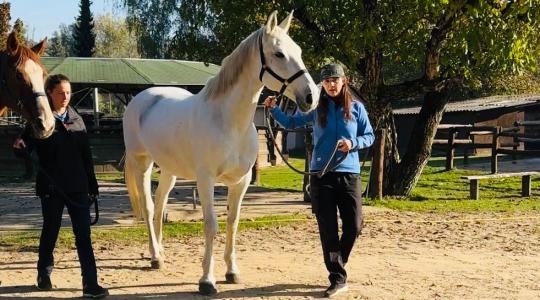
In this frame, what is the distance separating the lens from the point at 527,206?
940cm

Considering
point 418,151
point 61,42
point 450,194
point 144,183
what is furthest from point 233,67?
point 61,42

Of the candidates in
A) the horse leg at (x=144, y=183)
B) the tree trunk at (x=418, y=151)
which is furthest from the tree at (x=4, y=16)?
the horse leg at (x=144, y=183)

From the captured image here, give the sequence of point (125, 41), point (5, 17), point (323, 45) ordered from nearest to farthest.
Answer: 1. point (323, 45)
2. point (5, 17)
3. point (125, 41)

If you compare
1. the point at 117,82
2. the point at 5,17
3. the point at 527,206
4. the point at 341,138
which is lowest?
the point at 527,206

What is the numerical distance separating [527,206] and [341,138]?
235 inches

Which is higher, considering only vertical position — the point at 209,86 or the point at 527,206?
the point at 209,86

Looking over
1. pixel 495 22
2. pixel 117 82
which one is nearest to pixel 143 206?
pixel 495 22

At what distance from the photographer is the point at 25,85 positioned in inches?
160

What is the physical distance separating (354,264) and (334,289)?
3.55 ft

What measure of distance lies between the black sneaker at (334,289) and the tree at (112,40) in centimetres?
5845

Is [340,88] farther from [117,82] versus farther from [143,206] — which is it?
[117,82]

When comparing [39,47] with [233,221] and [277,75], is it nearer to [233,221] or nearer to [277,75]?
[277,75]

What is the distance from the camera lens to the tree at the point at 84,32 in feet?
143

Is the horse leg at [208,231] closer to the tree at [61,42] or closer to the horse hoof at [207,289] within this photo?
the horse hoof at [207,289]
